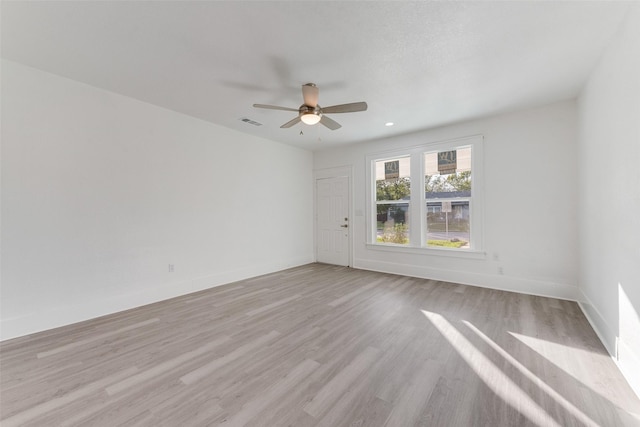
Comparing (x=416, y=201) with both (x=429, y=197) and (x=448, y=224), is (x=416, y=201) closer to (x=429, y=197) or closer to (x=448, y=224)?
(x=429, y=197)

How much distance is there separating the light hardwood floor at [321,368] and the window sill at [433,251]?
984 mm

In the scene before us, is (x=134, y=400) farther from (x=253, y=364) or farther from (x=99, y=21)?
(x=99, y=21)

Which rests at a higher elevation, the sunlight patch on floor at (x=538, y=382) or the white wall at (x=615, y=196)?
the white wall at (x=615, y=196)

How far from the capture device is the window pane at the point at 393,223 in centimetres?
519

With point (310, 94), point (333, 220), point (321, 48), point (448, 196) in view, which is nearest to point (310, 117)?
A: point (310, 94)

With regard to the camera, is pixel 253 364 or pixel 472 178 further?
pixel 472 178

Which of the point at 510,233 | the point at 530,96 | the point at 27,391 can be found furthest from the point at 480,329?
the point at 27,391

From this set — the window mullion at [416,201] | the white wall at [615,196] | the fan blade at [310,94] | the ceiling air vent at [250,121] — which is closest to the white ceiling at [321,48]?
the fan blade at [310,94]

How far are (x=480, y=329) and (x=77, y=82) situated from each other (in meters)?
5.37

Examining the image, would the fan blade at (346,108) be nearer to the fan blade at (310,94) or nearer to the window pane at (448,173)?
the fan blade at (310,94)

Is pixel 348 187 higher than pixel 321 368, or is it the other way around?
pixel 348 187

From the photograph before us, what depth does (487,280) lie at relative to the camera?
166 inches

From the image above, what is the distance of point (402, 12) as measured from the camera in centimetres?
198

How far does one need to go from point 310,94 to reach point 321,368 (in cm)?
265
